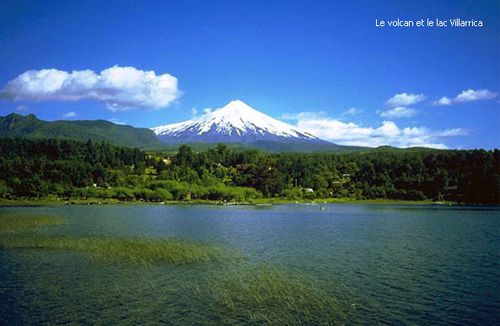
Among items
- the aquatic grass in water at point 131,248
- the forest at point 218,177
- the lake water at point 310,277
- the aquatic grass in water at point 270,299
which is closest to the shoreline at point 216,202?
the forest at point 218,177

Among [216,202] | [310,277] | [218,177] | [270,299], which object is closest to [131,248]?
[310,277]

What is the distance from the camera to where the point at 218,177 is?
604 feet

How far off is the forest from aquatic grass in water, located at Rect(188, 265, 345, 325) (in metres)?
129

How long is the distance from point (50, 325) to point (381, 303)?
53.5 feet

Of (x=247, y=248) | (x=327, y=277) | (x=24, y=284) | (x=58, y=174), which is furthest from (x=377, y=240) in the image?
(x=58, y=174)

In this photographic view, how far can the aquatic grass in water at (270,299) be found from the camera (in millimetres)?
21266

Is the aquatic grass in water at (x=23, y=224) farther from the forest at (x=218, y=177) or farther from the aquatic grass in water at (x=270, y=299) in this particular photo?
the forest at (x=218, y=177)

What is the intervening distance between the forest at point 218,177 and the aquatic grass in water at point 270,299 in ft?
422

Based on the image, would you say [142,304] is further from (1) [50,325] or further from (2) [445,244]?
(2) [445,244]

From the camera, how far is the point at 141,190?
154 m

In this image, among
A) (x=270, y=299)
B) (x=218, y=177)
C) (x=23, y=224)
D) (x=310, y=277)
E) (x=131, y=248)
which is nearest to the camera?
(x=270, y=299)

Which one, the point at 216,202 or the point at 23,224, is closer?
the point at 23,224

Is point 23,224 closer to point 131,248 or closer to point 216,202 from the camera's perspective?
point 131,248

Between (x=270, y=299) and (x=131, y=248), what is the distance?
788 inches
